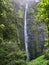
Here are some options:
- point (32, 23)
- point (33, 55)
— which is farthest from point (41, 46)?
point (32, 23)

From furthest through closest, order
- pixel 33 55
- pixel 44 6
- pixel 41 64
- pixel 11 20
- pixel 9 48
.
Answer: pixel 33 55 < pixel 11 20 < pixel 41 64 < pixel 9 48 < pixel 44 6

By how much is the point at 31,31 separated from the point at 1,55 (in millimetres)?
15709

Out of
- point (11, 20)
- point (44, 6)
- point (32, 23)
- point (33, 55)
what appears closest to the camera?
point (44, 6)

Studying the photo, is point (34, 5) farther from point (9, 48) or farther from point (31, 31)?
point (9, 48)

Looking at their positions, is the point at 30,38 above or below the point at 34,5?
below

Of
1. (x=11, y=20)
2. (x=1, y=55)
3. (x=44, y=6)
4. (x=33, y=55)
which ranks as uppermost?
(x=44, y=6)

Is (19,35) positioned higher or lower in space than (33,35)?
higher

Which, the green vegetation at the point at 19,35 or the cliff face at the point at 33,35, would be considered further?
the cliff face at the point at 33,35

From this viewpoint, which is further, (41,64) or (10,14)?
(10,14)

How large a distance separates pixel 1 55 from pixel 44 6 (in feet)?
14.0

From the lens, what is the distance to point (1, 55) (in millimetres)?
11867

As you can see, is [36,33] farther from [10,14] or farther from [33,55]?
[10,14]

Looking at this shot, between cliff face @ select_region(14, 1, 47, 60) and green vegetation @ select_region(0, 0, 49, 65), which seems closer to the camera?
green vegetation @ select_region(0, 0, 49, 65)

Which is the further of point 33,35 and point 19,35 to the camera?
point 33,35
